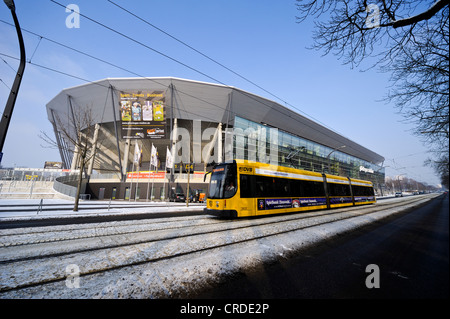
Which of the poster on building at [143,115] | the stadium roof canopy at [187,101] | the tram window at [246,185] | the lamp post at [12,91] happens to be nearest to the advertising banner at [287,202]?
the tram window at [246,185]

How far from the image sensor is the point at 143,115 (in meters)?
29.3

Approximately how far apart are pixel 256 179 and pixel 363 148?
69.4 m

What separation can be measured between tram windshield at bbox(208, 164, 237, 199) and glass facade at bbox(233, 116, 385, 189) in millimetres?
18188

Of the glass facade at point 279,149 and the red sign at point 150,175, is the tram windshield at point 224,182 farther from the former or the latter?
the red sign at point 150,175

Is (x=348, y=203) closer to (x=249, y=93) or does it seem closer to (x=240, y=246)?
(x=240, y=246)

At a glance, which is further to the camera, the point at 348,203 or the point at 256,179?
the point at 348,203

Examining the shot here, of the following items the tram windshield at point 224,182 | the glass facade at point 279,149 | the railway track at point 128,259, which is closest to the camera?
the railway track at point 128,259

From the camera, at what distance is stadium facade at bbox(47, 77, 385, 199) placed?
29.4 m

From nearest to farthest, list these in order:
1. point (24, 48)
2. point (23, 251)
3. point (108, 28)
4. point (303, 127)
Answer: point (23, 251) < point (24, 48) < point (108, 28) < point (303, 127)

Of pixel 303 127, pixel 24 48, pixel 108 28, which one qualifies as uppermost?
pixel 303 127

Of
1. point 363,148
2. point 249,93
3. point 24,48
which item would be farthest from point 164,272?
point 363,148

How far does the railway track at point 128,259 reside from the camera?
2.81m

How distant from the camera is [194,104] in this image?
3183 centimetres

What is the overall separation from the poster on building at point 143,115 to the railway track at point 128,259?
2438 cm
